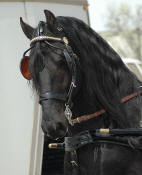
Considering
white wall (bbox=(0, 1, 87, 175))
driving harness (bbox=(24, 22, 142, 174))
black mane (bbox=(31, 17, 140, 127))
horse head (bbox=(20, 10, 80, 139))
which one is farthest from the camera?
white wall (bbox=(0, 1, 87, 175))

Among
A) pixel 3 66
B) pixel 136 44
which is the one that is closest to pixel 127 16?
pixel 136 44

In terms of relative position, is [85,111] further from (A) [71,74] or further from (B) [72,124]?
(A) [71,74]

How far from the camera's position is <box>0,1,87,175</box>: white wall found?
3.99 metres

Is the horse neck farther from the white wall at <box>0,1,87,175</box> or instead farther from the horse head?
the white wall at <box>0,1,87,175</box>

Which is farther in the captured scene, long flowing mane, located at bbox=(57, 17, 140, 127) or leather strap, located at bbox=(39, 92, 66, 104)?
long flowing mane, located at bbox=(57, 17, 140, 127)

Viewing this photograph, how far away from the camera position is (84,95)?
2.75 metres

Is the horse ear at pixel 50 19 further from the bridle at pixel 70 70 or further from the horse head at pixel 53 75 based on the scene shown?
the bridle at pixel 70 70

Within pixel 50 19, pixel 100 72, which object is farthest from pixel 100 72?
pixel 50 19

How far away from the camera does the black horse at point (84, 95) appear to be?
2.54 metres

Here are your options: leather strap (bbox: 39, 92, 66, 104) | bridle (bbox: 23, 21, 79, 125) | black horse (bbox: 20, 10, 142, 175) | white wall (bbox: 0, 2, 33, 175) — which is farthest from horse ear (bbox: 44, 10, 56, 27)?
white wall (bbox: 0, 2, 33, 175)

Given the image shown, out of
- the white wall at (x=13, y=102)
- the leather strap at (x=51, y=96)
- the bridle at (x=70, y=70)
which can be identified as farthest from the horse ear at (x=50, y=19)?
the white wall at (x=13, y=102)

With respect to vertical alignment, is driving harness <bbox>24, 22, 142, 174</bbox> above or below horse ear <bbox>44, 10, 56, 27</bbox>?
below

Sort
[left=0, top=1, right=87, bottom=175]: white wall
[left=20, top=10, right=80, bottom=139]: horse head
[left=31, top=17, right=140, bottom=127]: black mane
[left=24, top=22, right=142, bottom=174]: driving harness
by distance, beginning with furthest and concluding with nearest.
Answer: [left=0, top=1, right=87, bottom=175]: white wall
[left=31, top=17, right=140, bottom=127]: black mane
[left=24, top=22, right=142, bottom=174]: driving harness
[left=20, top=10, right=80, bottom=139]: horse head

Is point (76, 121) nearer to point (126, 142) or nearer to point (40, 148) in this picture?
point (126, 142)
